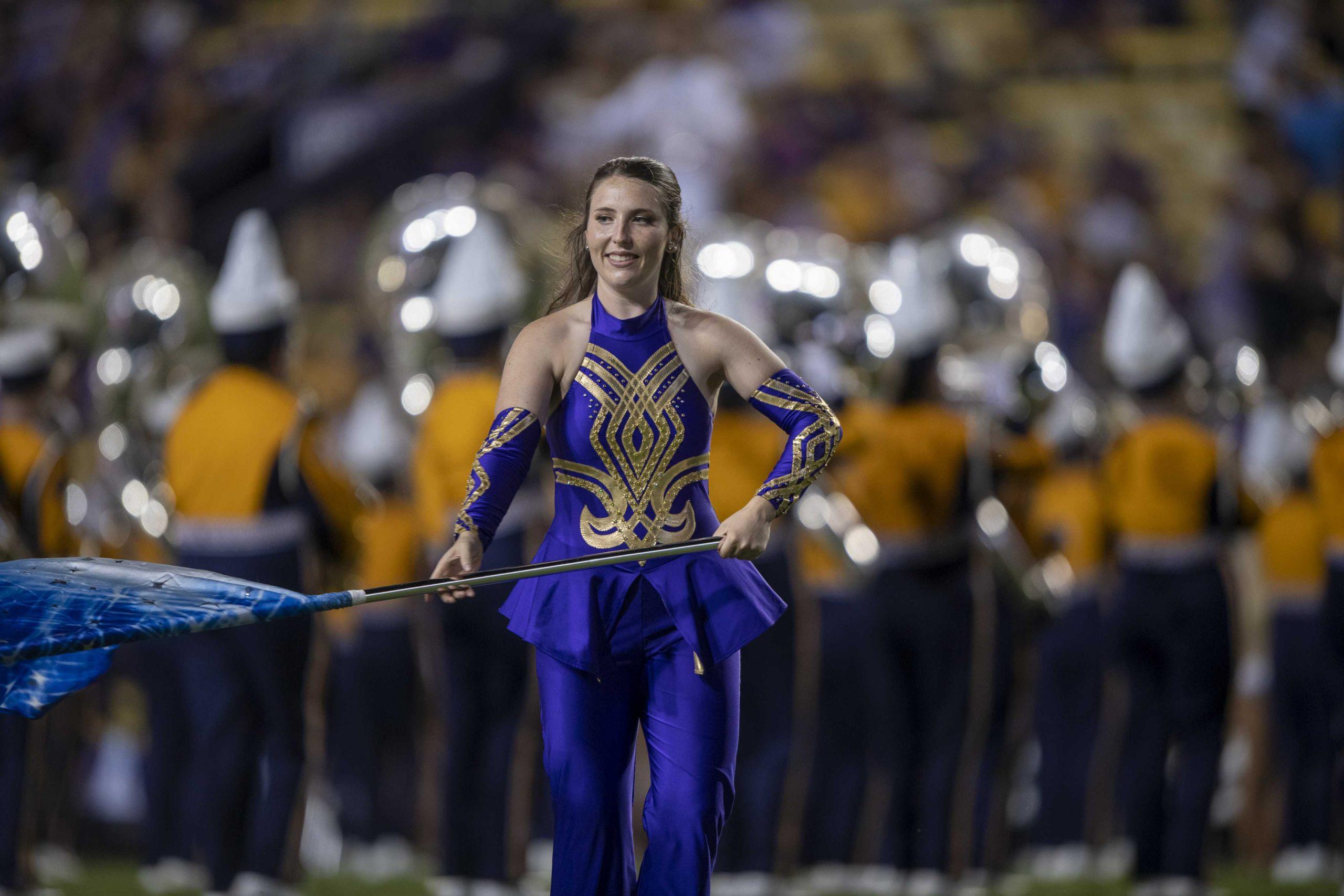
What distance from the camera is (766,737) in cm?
604

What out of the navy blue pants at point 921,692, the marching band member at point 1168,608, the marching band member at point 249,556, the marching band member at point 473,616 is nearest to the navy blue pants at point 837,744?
the navy blue pants at point 921,692

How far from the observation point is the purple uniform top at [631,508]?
3.01 meters

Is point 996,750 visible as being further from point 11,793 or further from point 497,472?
point 497,472

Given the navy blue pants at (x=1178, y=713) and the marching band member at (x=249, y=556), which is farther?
the navy blue pants at (x=1178, y=713)

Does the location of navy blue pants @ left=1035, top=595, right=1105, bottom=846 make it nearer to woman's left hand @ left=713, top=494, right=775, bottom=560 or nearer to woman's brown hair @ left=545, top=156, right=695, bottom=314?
woman's brown hair @ left=545, top=156, right=695, bottom=314

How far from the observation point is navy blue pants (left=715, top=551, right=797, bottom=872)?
5938 mm

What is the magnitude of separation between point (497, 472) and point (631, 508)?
24 cm

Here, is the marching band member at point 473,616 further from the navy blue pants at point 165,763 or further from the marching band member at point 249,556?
the navy blue pants at point 165,763

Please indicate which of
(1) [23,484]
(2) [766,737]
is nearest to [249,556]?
(1) [23,484]

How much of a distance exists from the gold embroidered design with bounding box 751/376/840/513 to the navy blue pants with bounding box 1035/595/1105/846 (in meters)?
5.47

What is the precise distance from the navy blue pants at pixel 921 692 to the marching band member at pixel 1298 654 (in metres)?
2.25

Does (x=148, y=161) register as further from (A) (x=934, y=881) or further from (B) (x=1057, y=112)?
(A) (x=934, y=881)

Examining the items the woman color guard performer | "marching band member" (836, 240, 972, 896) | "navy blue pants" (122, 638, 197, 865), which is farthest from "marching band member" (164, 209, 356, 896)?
the woman color guard performer

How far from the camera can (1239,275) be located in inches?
535
